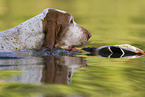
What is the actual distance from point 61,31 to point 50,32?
1.79 feet

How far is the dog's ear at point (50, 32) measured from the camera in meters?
9.20

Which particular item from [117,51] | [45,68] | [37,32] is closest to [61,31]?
[37,32]

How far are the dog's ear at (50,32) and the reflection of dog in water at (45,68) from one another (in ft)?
2.20

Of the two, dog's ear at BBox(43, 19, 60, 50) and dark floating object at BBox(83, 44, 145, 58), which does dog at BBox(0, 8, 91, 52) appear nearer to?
dog's ear at BBox(43, 19, 60, 50)

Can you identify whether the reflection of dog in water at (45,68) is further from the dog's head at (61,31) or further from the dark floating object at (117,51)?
the dark floating object at (117,51)

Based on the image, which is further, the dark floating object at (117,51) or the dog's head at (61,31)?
the dark floating object at (117,51)

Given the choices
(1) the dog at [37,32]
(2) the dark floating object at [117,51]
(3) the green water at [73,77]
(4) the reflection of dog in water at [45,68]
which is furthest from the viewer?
(2) the dark floating object at [117,51]

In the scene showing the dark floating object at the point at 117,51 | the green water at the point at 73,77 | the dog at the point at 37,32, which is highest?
the dog at the point at 37,32

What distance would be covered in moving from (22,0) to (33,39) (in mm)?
31601

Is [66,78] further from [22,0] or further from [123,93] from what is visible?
[22,0]

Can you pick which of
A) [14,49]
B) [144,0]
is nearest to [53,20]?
[14,49]

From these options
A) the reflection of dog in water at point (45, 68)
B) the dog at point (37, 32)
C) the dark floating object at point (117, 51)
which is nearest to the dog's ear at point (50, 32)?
the dog at point (37, 32)

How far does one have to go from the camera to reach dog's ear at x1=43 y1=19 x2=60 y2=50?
9195 millimetres

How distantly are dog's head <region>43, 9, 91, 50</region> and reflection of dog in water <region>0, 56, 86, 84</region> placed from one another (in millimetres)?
846
